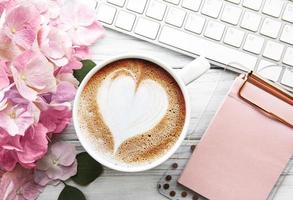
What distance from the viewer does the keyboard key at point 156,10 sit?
662mm

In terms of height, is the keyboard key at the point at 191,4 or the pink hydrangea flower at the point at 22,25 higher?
the keyboard key at the point at 191,4

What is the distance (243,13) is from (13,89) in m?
0.30

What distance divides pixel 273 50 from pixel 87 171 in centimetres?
28

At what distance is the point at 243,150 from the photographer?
0.67 meters

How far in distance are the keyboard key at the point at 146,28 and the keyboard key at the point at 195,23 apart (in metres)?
0.04

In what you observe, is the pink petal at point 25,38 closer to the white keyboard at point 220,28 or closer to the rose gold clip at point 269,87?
the white keyboard at point 220,28

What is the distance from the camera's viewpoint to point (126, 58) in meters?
0.61

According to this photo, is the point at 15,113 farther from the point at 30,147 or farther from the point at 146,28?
the point at 146,28

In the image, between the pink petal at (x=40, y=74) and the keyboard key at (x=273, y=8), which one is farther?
the keyboard key at (x=273, y=8)

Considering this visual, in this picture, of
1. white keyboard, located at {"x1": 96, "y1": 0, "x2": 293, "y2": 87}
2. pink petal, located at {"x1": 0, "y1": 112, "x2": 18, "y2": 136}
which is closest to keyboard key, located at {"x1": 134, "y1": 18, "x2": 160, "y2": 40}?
white keyboard, located at {"x1": 96, "y1": 0, "x2": 293, "y2": 87}

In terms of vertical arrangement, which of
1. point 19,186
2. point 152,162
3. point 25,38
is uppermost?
point 25,38

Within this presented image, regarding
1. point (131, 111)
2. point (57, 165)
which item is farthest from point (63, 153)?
point (131, 111)

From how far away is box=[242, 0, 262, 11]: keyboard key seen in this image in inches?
26.2

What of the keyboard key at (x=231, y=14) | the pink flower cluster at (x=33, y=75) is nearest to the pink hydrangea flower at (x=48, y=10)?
the pink flower cluster at (x=33, y=75)
